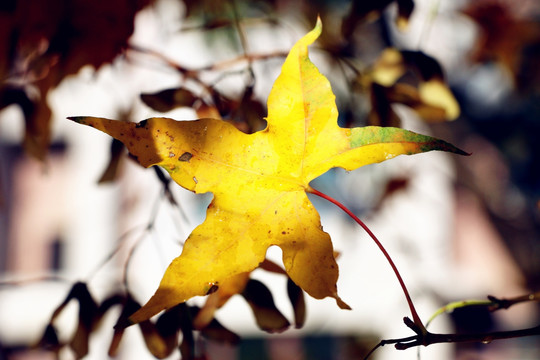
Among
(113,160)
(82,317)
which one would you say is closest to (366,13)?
(113,160)

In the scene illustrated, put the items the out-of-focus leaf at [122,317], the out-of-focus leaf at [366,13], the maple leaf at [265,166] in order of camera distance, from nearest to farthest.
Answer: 1. the maple leaf at [265,166]
2. the out-of-focus leaf at [122,317]
3. the out-of-focus leaf at [366,13]

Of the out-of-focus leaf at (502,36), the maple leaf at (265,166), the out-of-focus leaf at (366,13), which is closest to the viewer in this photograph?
the maple leaf at (265,166)

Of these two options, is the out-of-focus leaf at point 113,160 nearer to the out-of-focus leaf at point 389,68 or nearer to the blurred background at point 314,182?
the blurred background at point 314,182

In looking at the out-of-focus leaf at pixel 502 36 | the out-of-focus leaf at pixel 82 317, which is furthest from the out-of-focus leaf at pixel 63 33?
the out-of-focus leaf at pixel 502 36

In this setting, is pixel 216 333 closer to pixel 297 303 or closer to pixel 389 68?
pixel 297 303

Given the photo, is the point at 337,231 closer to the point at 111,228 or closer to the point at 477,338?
the point at 111,228

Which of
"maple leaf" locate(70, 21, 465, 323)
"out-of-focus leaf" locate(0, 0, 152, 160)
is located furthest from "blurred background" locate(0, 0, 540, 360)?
"maple leaf" locate(70, 21, 465, 323)

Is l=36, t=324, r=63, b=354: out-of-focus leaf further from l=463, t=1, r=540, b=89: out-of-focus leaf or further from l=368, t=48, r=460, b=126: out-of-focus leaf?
l=463, t=1, r=540, b=89: out-of-focus leaf
